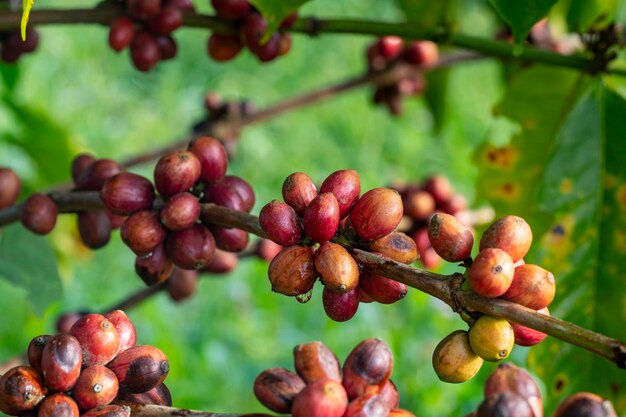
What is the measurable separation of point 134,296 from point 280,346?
7.08ft

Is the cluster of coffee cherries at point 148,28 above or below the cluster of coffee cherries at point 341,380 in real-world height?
below

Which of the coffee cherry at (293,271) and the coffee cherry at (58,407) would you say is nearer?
the coffee cherry at (58,407)

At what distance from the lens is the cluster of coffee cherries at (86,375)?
1.08 meters

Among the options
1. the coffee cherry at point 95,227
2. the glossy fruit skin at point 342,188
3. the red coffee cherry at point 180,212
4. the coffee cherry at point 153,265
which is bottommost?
the coffee cherry at point 95,227

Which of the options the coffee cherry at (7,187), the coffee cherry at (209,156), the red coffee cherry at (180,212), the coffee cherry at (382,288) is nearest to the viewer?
the coffee cherry at (382,288)

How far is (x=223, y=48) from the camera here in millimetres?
1916

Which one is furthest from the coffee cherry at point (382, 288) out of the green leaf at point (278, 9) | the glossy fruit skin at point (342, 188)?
the green leaf at point (278, 9)

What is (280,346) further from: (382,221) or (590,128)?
(382,221)

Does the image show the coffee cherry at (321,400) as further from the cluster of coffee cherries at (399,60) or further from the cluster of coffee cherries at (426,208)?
the cluster of coffee cherries at (399,60)

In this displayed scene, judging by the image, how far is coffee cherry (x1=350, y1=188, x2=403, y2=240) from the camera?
47.0 inches

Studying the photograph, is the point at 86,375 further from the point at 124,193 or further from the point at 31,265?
the point at 31,265

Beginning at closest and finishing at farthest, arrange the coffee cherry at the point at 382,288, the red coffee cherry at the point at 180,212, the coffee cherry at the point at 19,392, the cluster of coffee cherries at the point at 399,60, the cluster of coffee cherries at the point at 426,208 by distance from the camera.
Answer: the coffee cherry at the point at 19,392
the coffee cherry at the point at 382,288
the red coffee cherry at the point at 180,212
the cluster of coffee cherries at the point at 426,208
the cluster of coffee cherries at the point at 399,60

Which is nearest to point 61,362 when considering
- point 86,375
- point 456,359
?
point 86,375

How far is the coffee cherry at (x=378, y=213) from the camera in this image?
3.92ft
